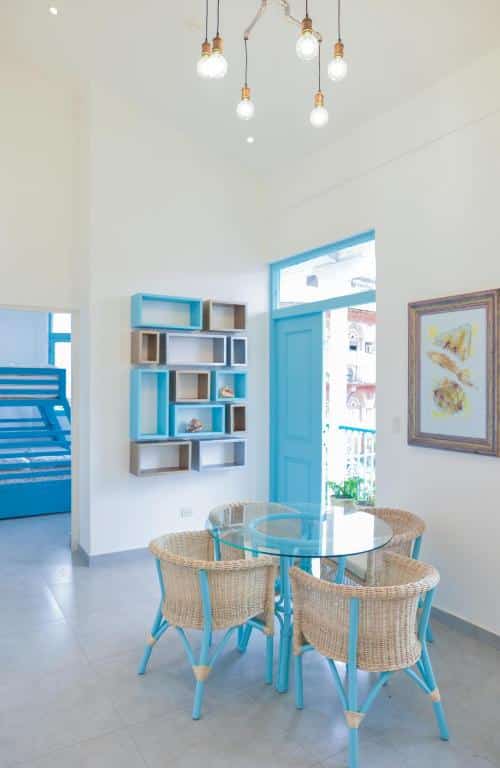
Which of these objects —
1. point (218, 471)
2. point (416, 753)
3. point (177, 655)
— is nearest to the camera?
point (416, 753)

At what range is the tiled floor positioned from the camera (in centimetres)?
226

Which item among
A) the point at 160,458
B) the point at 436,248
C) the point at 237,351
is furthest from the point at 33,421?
the point at 436,248

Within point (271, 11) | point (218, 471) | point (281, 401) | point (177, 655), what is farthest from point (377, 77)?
point (177, 655)

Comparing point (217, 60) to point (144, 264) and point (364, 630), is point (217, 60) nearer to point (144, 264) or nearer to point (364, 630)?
point (364, 630)

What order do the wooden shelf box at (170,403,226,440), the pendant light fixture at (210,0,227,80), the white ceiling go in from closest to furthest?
the pendant light fixture at (210,0,227,80) → the white ceiling → the wooden shelf box at (170,403,226,440)

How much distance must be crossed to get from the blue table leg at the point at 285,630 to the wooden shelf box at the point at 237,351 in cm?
241

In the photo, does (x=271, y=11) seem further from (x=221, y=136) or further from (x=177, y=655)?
(x=177, y=655)

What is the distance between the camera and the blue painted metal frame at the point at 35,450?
6086 millimetres

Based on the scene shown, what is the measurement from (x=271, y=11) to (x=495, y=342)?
232 centimetres

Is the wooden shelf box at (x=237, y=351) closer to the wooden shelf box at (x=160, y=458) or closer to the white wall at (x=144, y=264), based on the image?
the white wall at (x=144, y=264)

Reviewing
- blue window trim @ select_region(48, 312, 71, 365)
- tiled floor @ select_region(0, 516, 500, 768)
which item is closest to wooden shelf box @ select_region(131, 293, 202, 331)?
tiled floor @ select_region(0, 516, 500, 768)

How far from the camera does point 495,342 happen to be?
3283 mm

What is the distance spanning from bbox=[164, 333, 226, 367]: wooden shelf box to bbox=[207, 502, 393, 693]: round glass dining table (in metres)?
1.72

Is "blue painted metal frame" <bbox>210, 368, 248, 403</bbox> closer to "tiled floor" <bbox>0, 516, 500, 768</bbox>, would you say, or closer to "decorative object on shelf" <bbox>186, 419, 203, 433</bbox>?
"decorative object on shelf" <bbox>186, 419, 203, 433</bbox>
